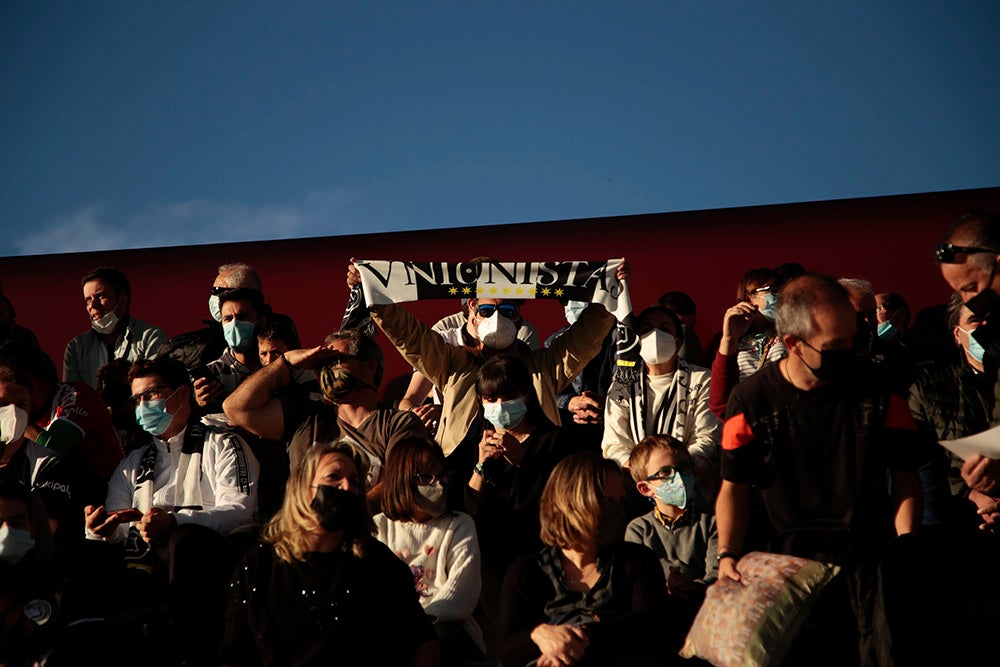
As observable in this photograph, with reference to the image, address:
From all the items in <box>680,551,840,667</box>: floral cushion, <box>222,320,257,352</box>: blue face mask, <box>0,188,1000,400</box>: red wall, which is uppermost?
<box>0,188,1000,400</box>: red wall

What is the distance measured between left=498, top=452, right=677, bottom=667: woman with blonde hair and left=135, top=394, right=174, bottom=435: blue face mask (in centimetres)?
242

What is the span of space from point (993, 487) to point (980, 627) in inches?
22.9

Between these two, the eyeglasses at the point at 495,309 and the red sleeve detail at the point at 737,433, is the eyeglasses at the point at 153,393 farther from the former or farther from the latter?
the red sleeve detail at the point at 737,433

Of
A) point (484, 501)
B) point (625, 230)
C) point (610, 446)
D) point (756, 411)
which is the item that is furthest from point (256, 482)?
point (625, 230)

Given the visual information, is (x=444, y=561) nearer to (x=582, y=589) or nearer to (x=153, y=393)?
(x=582, y=589)

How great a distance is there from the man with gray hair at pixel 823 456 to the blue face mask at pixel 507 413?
230 centimetres

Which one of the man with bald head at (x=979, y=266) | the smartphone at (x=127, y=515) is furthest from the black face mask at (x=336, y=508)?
the man with bald head at (x=979, y=266)

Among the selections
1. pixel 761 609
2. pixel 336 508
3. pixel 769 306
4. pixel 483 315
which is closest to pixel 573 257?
pixel 483 315

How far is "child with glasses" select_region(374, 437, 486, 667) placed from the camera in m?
5.27

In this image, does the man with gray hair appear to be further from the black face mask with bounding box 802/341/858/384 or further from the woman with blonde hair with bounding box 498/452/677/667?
the woman with blonde hair with bounding box 498/452/677/667

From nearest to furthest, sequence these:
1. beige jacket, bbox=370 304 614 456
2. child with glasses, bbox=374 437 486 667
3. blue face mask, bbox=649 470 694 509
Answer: child with glasses, bbox=374 437 486 667 < blue face mask, bbox=649 470 694 509 < beige jacket, bbox=370 304 614 456

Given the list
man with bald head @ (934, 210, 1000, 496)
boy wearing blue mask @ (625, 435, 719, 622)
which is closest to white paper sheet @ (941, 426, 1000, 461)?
man with bald head @ (934, 210, 1000, 496)

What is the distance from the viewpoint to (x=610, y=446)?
6797 mm

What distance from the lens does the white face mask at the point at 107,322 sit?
8.73 m
